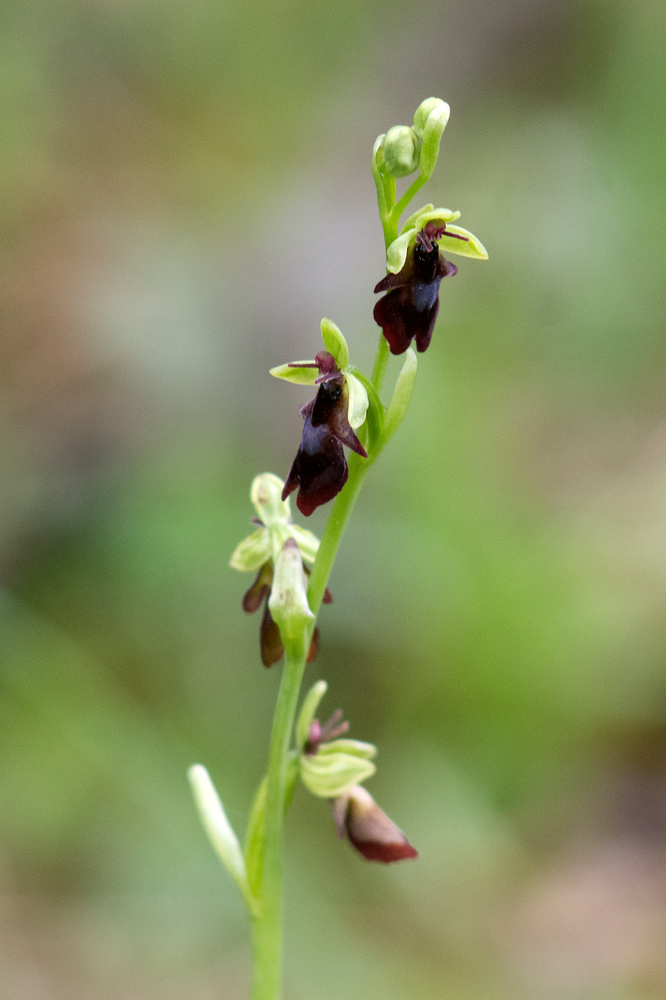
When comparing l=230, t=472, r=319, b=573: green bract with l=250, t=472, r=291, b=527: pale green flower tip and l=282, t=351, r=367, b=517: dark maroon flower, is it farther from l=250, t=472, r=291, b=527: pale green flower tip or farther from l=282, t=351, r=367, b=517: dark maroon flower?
l=282, t=351, r=367, b=517: dark maroon flower

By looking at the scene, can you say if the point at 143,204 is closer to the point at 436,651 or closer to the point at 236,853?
the point at 436,651

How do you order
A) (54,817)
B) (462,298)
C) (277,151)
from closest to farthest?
(54,817) → (462,298) → (277,151)

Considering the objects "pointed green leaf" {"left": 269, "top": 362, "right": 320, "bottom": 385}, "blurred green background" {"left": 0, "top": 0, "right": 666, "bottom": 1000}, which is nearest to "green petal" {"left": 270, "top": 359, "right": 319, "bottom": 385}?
"pointed green leaf" {"left": 269, "top": 362, "right": 320, "bottom": 385}

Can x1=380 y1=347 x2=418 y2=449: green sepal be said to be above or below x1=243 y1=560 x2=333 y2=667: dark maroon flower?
above

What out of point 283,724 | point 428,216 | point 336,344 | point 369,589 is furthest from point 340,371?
point 369,589

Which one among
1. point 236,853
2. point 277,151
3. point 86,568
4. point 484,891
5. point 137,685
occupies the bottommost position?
point 484,891

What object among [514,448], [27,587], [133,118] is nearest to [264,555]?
[27,587]
